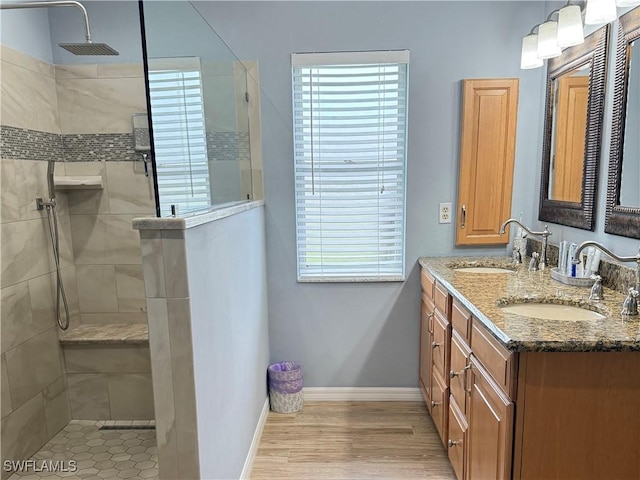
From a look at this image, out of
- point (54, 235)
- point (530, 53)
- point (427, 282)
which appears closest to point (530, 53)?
point (530, 53)

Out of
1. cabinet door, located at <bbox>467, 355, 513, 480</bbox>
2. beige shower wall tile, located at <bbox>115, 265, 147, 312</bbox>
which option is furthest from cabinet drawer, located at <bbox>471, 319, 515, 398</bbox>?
beige shower wall tile, located at <bbox>115, 265, 147, 312</bbox>

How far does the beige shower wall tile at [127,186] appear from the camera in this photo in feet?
8.08

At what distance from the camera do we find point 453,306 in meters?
1.80

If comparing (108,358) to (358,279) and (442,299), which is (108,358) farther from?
(442,299)

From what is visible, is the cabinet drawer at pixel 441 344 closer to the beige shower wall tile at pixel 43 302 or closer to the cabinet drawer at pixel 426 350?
the cabinet drawer at pixel 426 350

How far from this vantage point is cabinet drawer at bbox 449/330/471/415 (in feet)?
5.34

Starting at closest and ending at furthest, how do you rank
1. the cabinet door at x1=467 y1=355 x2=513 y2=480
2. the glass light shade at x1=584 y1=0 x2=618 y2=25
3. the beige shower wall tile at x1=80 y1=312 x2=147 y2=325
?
the cabinet door at x1=467 y1=355 x2=513 y2=480 < the glass light shade at x1=584 y1=0 x2=618 y2=25 < the beige shower wall tile at x1=80 y1=312 x2=147 y2=325

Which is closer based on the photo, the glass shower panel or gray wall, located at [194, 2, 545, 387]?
the glass shower panel

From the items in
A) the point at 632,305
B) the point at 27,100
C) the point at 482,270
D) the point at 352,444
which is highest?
the point at 27,100

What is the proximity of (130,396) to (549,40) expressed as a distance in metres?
3.09

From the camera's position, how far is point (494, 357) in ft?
4.28

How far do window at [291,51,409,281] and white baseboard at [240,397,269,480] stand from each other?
0.87 metres

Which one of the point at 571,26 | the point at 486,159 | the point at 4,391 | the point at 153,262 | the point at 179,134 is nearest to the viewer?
the point at 153,262

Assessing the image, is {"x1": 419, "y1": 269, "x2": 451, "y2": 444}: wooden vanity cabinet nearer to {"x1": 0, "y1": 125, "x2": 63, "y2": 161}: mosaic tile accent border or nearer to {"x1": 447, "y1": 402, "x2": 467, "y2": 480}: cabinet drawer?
{"x1": 447, "y1": 402, "x2": 467, "y2": 480}: cabinet drawer
